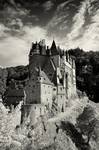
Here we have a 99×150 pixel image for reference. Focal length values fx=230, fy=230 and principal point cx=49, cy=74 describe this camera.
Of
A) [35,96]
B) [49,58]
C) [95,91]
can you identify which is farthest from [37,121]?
[95,91]

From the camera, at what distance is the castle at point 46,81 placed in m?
48.8

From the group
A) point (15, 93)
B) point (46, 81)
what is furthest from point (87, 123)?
point (15, 93)

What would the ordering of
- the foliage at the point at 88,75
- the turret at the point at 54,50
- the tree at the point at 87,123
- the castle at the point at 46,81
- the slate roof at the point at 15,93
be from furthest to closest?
the foliage at the point at 88,75 → the turret at the point at 54,50 → the tree at the point at 87,123 → the slate roof at the point at 15,93 → the castle at the point at 46,81

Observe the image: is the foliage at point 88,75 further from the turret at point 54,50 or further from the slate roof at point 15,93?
the slate roof at point 15,93

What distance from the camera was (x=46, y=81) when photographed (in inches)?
2046

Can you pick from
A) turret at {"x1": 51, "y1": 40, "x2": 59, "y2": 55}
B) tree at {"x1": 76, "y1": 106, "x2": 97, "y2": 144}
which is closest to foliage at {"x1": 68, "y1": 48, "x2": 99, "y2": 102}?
tree at {"x1": 76, "y1": 106, "x2": 97, "y2": 144}

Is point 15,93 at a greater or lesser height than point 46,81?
lesser

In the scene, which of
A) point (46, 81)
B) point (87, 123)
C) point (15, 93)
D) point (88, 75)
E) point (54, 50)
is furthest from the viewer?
point (88, 75)

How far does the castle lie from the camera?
48.8m

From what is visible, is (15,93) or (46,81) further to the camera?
(46,81)

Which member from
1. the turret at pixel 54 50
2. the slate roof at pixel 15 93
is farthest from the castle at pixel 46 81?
the slate roof at pixel 15 93

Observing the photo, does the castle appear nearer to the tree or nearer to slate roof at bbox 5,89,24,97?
slate roof at bbox 5,89,24,97

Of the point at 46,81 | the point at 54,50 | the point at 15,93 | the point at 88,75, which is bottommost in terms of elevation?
the point at 88,75

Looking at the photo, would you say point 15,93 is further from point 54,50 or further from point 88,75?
point 88,75
